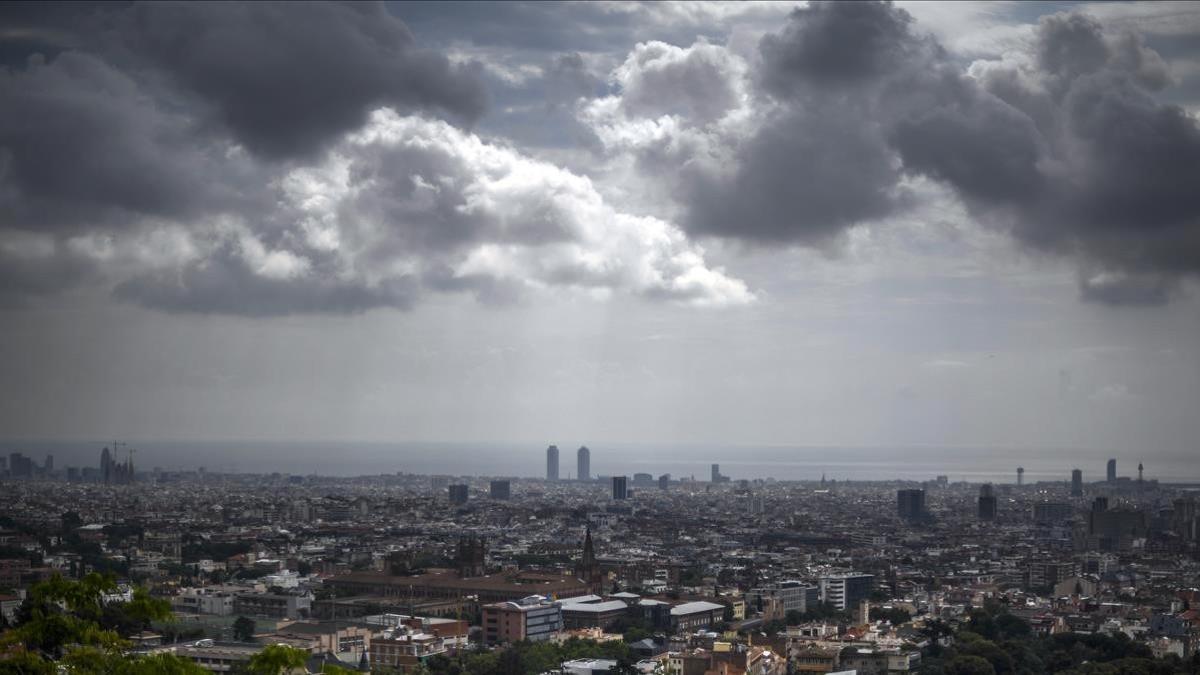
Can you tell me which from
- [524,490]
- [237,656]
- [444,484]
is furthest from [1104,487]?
[237,656]

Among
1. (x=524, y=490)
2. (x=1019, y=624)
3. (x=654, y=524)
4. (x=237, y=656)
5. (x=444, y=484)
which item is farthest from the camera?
(x=444, y=484)

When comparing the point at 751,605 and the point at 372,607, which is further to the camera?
the point at 751,605

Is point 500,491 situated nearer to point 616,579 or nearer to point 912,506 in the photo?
point 912,506

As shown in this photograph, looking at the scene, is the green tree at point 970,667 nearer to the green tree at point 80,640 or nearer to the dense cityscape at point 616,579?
the dense cityscape at point 616,579

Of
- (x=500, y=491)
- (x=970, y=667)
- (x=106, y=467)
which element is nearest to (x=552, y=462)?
(x=500, y=491)

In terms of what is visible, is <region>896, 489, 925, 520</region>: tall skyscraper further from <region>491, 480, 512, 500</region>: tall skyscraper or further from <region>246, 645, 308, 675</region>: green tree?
<region>246, 645, 308, 675</region>: green tree

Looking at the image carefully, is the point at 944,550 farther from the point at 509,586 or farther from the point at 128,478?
the point at 128,478
